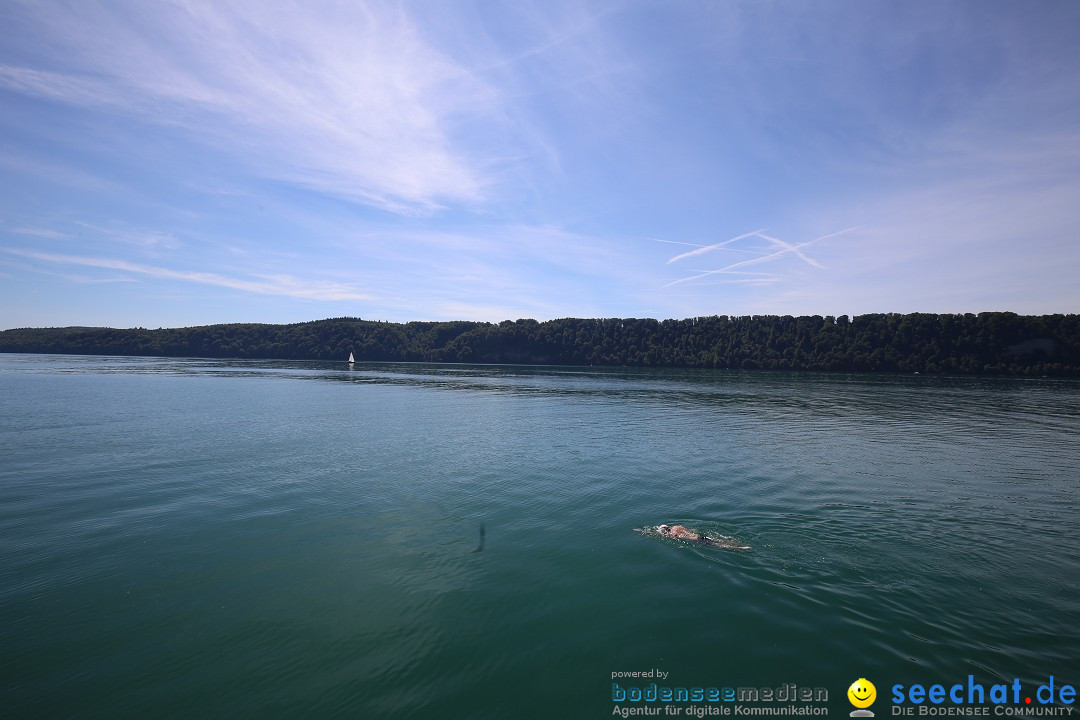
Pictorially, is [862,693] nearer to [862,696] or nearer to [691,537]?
[862,696]

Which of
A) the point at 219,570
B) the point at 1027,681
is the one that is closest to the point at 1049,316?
the point at 1027,681

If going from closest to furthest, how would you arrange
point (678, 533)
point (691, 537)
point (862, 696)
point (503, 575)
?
point (862, 696) → point (503, 575) → point (691, 537) → point (678, 533)

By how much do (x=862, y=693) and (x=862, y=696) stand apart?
3.1 inches

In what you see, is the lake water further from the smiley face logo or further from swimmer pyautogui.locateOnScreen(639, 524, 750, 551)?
swimmer pyautogui.locateOnScreen(639, 524, 750, 551)

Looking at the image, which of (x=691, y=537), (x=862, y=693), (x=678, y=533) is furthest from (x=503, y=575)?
(x=862, y=693)

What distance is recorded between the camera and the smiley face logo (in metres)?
10.1

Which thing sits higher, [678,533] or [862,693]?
[678,533]

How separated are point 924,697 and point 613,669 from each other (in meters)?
6.47

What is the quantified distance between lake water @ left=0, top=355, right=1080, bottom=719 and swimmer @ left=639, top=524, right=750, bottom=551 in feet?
Result: 2.00

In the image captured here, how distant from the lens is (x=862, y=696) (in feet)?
33.6

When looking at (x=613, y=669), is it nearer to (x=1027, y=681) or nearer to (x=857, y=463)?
(x=1027, y=681)

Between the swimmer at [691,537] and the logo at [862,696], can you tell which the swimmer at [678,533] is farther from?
the logo at [862,696]

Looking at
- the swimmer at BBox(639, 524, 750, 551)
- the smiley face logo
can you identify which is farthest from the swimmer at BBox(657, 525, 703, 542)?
the smiley face logo

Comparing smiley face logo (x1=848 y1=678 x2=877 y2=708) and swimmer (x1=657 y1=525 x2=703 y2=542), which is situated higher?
swimmer (x1=657 y1=525 x2=703 y2=542)
